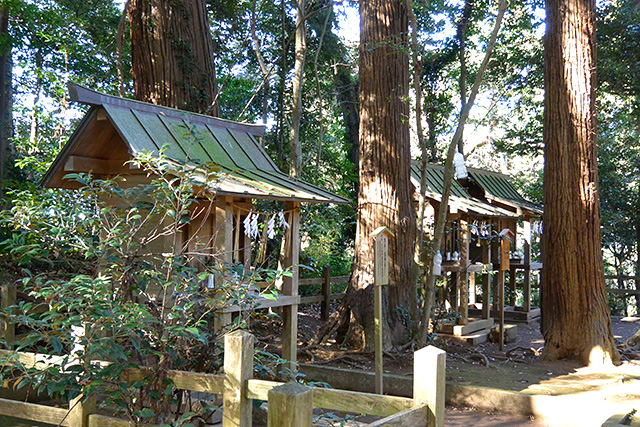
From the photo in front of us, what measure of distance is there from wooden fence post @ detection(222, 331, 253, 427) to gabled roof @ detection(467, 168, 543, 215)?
466 inches

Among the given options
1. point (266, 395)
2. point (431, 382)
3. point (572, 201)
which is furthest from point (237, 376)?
point (572, 201)

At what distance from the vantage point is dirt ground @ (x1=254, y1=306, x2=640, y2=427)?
6.86 metres

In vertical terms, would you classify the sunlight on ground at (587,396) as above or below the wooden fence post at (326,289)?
below

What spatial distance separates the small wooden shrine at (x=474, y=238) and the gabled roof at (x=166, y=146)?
518 cm

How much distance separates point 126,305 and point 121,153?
3553 millimetres

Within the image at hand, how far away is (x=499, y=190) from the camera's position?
15086 millimetres

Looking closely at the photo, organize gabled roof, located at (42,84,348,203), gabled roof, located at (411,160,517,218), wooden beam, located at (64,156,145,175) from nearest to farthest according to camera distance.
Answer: gabled roof, located at (42,84,348,203)
wooden beam, located at (64,156,145,175)
gabled roof, located at (411,160,517,218)

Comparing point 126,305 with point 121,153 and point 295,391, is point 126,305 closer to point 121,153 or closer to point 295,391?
point 295,391

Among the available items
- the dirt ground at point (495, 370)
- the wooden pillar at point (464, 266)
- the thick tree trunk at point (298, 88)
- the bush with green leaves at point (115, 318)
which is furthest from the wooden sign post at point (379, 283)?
the thick tree trunk at point (298, 88)

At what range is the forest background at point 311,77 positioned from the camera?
540 inches

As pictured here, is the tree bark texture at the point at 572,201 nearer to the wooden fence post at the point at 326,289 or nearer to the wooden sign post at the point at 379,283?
the wooden sign post at the point at 379,283

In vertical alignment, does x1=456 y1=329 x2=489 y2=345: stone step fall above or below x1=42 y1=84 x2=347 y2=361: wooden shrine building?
below

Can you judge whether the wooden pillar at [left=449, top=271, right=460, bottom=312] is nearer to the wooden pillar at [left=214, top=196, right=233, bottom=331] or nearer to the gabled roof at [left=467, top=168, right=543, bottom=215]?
the gabled roof at [left=467, top=168, right=543, bottom=215]

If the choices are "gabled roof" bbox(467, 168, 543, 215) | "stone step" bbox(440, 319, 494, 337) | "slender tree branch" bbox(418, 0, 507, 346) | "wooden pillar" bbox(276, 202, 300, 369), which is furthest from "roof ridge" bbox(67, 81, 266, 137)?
"gabled roof" bbox(467, 168, 543, 215)
